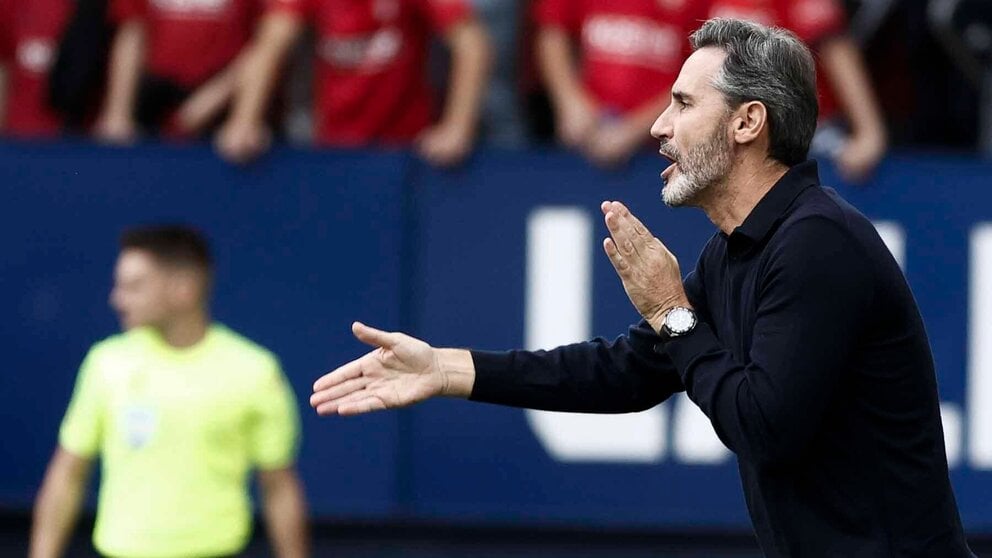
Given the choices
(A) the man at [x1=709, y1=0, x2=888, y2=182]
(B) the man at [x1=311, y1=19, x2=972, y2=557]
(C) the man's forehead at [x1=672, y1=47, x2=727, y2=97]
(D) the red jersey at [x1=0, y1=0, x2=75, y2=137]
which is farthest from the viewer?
(D) the red jersey at [x1=0, y1=0, x2=75, y2=137]

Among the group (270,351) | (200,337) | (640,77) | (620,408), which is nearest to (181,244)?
(200,337)

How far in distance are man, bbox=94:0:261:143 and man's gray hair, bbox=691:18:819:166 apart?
392cm

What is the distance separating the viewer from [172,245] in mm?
5812

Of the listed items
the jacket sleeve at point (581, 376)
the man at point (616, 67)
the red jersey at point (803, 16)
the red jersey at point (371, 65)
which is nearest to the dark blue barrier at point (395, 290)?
the man at point (616, 67)

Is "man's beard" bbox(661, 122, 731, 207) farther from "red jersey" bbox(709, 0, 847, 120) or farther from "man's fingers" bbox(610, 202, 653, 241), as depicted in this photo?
"red jersey" bbox(709, 0, 847, 120)

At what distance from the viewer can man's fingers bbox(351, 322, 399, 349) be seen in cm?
361

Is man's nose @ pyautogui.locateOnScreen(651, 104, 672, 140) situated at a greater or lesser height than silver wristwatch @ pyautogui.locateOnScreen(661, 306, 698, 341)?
greater

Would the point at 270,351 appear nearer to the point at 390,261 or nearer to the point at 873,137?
the point at 390,261

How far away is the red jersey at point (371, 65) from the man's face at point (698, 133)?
11.4 feet

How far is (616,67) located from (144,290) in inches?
82.6

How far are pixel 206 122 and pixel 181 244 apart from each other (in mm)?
1355

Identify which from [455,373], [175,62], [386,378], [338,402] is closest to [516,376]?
[455,373]

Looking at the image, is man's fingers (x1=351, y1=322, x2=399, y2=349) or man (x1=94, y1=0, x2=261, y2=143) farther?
man (x1=94, y1=0, x2=261, y2=143)

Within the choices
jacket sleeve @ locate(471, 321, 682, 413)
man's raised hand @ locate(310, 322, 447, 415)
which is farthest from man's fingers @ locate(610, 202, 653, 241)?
man's raised hand @ locate(310, 322, 447, 415)
